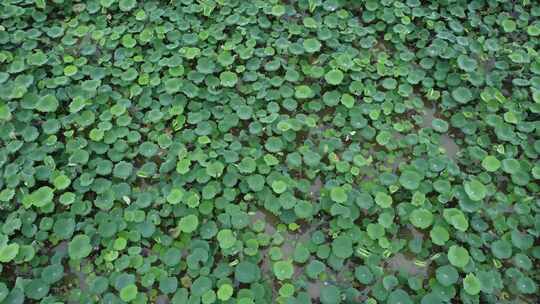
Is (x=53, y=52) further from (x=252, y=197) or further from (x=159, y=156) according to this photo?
(x=252, y=197)

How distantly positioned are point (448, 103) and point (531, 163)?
0.69m

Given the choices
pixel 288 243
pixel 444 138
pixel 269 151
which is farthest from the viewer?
pixel 444 138

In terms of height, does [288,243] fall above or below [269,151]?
below

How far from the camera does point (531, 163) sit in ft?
11.1

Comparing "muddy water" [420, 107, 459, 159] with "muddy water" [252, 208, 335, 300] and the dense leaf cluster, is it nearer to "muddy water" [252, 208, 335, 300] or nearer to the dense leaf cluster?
the dense leaf cluster

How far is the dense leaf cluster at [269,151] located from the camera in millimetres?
2938

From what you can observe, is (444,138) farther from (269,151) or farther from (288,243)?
(288,243)

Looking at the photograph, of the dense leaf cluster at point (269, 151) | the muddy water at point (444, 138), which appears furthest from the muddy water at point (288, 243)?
the muddy water at point (444, 138)

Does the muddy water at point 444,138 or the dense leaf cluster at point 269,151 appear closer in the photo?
the dense leaf cluster at point 269,151

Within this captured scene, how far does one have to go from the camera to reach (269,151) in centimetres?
342

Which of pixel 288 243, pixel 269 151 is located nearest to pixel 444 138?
pixel 269 151

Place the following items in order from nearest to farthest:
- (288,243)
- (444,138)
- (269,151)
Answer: (288,243) → (269,151) → (444,138)

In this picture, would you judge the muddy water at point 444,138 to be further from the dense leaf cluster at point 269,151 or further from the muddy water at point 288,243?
the muddy water at point 288,243

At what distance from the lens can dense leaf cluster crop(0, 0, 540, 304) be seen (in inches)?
116
